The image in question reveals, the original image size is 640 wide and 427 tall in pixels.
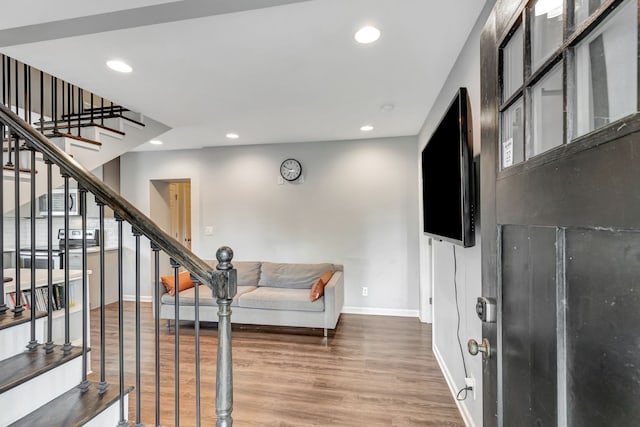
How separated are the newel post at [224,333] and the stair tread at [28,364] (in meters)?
0.77

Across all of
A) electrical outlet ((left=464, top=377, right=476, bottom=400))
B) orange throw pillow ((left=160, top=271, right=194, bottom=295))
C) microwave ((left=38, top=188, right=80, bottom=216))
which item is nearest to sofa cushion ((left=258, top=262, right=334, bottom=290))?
orange throw pillow ((left=160, top=271, right=194, bottom=295))

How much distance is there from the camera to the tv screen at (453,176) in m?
1.57

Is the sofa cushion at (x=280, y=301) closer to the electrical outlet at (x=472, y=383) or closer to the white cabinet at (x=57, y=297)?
the white cabinet at (x=57, y=297)

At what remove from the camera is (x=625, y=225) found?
45 cm

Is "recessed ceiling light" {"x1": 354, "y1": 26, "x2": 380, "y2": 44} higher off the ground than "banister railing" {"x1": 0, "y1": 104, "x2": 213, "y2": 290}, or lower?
higher

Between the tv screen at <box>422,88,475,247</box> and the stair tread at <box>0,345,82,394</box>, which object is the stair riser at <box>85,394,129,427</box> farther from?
the tv screen at <box>422,88,475,247</box>

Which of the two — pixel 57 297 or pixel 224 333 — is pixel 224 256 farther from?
pixel 57 297

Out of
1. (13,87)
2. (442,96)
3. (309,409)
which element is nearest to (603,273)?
(309,409)

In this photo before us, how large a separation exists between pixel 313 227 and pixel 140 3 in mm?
3328

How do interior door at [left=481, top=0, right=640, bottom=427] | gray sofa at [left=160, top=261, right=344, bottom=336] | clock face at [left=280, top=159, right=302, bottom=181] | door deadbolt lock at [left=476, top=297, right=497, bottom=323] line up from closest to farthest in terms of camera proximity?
interior door at [left=481, top=0, right=640, bottom=427]
door deadbolt lock at [left=476, top=297, right=497, bottom=323]
gray sofa at [left=160, top=261, right=344, bottom=336]
clock face at [left=280, top=159, right=302, bottom=181]

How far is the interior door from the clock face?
3.63 meters

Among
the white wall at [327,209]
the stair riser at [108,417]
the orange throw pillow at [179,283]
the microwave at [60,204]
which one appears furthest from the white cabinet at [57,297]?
the microwave at [60,204]

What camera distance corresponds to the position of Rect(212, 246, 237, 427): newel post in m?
1.24

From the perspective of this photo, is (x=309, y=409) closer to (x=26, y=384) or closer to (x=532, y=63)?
(x=26, y=384)
